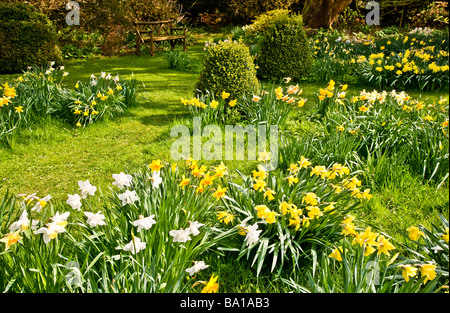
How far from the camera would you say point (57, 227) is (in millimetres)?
1582

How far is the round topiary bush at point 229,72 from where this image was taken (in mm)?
4633

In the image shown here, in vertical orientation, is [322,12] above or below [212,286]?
above

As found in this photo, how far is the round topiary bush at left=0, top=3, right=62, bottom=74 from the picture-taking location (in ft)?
24.6

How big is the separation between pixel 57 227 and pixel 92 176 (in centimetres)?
186

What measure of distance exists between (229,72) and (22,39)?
18.3 feet

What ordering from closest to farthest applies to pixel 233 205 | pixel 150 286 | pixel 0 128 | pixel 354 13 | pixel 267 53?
pixel 150 286, pixel 233 205, pixel 0 128, pixel 267 53, pixel 354 13

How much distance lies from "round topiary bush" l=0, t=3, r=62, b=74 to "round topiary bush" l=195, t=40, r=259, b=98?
15.7 ft

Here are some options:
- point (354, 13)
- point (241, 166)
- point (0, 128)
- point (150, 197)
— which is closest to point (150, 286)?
point (150, 197)

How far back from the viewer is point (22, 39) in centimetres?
759

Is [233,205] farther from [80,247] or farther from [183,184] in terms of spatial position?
[80,247]

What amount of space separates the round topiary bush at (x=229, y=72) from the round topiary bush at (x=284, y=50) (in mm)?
2182

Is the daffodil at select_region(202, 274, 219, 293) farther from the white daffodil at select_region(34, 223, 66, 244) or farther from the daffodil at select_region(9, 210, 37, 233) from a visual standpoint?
the daffodil at select_region(9, 210, 37, 233)

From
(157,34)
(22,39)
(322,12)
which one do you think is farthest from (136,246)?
(322,12)

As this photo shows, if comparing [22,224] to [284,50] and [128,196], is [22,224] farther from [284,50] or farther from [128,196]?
[284,50]
